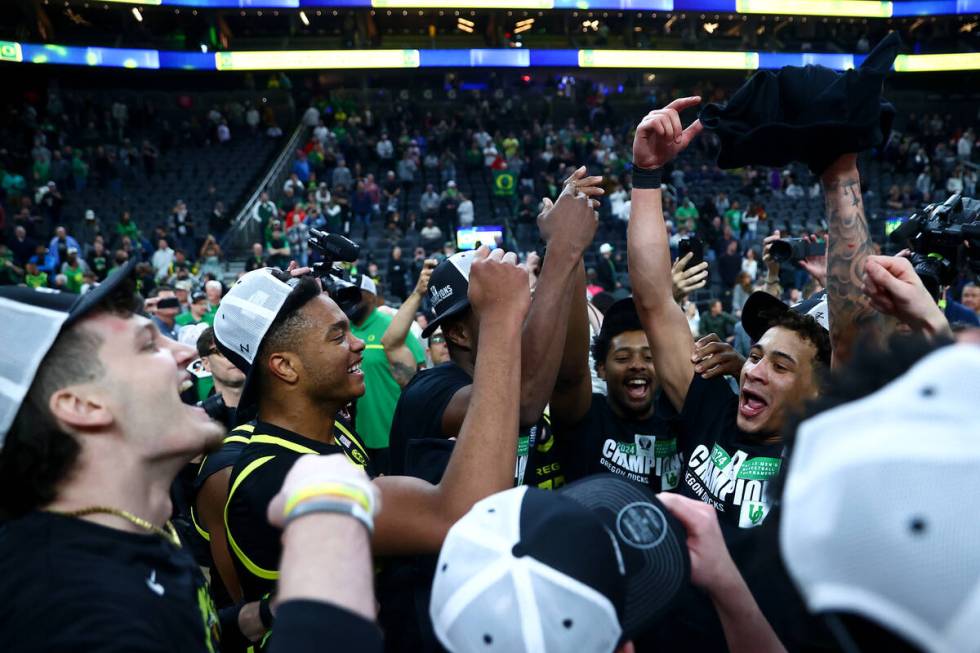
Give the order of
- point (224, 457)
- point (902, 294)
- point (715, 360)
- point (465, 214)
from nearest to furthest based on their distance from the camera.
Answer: point (902, 294), point (715, 360), point (224, 457), point (465, 214)

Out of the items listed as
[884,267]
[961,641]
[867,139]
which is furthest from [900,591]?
[867,139]

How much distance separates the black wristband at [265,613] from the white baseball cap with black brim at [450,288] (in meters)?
1.04

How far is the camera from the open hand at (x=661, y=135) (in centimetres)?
261

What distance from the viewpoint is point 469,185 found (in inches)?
854

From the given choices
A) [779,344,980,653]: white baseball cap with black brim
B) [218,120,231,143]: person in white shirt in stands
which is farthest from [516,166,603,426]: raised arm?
[218,120,231,143]: person in white shirt in stands

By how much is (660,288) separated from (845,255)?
62 centimetres

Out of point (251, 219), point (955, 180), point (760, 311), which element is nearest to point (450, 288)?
point (760, 311)

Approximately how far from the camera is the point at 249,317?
2.53 meters

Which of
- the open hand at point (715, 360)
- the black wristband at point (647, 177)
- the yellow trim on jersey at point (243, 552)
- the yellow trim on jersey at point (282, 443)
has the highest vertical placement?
the black wristband at point (647, 177)

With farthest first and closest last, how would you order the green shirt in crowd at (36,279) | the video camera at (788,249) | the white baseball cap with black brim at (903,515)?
1. the green shirt in crowd at (36,279)
2. the video camera at (788,249)
3. the white baseball cap with black brim at (903,515)

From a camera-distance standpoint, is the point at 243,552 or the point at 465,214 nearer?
the point at 243,552

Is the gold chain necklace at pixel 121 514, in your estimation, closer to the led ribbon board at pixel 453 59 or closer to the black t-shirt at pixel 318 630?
the black t-shirt at pixel 318 630

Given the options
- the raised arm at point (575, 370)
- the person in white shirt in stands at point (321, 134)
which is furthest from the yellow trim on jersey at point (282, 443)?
the person in white shirt in stands at point (321, 134)

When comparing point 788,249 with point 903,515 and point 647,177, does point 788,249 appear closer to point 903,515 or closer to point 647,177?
point 647,177
